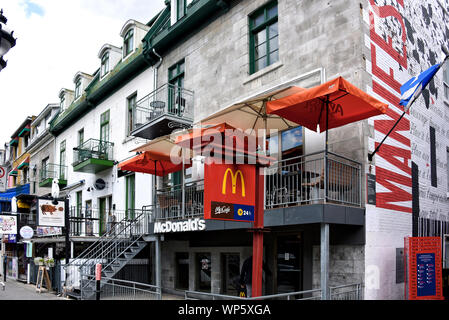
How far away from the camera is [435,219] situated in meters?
13.2

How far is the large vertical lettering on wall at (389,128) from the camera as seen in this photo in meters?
10.9

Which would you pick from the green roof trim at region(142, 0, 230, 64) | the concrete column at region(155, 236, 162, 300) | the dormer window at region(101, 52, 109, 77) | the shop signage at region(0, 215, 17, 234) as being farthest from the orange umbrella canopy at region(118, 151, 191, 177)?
the dormer window at region(101, 52, 109, 77)

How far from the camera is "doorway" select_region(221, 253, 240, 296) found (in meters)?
13.6

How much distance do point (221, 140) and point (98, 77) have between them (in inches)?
710

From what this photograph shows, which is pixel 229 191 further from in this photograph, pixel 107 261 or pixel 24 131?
pixel 24 131

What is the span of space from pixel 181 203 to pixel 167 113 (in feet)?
10.9

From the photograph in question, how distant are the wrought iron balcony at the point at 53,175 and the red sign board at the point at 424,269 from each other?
20.9 metres

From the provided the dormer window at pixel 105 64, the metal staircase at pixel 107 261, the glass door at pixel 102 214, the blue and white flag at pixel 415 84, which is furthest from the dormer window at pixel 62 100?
the blue and white flag at pixel 415 84

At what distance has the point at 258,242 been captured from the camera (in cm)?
696

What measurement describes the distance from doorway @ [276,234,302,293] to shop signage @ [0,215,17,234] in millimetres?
11341

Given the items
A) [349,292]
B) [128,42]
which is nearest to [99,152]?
[128,42]

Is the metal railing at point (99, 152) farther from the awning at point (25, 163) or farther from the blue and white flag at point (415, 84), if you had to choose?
the awning at point (25, 163)

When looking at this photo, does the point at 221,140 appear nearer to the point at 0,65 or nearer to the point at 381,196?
the point at 0,65

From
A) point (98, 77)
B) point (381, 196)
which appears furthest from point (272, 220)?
point (98, 77)
